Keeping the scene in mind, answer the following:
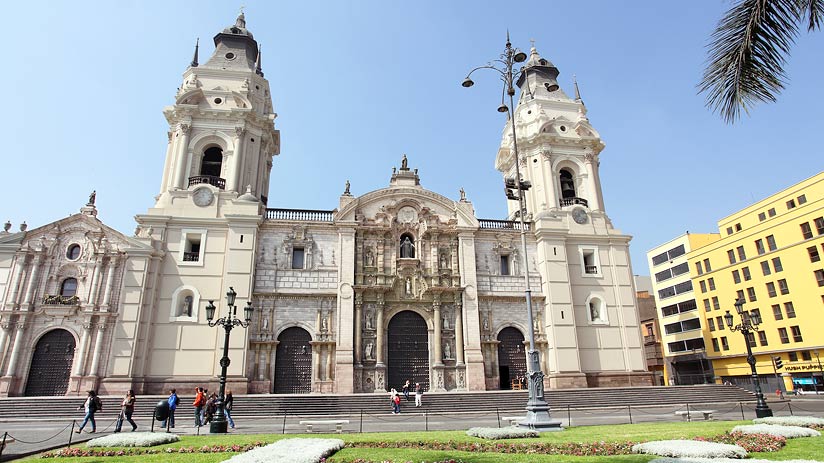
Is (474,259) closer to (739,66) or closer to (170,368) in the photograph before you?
(170,368)

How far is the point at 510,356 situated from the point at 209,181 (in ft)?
74.9

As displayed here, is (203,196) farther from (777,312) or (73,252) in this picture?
(777,312)

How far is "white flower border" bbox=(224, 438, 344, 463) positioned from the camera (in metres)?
9.97

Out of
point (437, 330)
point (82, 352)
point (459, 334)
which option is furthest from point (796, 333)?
point (82, 352)

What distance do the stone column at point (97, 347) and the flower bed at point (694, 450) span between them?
27185 mm

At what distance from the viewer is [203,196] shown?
3228 cm

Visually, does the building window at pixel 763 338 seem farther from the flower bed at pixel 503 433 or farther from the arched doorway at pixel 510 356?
the flower bed at pixel 503 433

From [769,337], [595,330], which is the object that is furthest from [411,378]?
[769,337]

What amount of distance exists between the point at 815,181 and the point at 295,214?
43.7 m

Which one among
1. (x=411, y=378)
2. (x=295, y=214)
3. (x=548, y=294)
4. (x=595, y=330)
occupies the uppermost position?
(x=295, y=214)

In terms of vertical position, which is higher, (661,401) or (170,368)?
(170,368)

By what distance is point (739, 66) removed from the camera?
845cm

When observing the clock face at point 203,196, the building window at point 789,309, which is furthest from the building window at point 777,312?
the clock face at point 203,196

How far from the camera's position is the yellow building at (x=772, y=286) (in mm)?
41469
